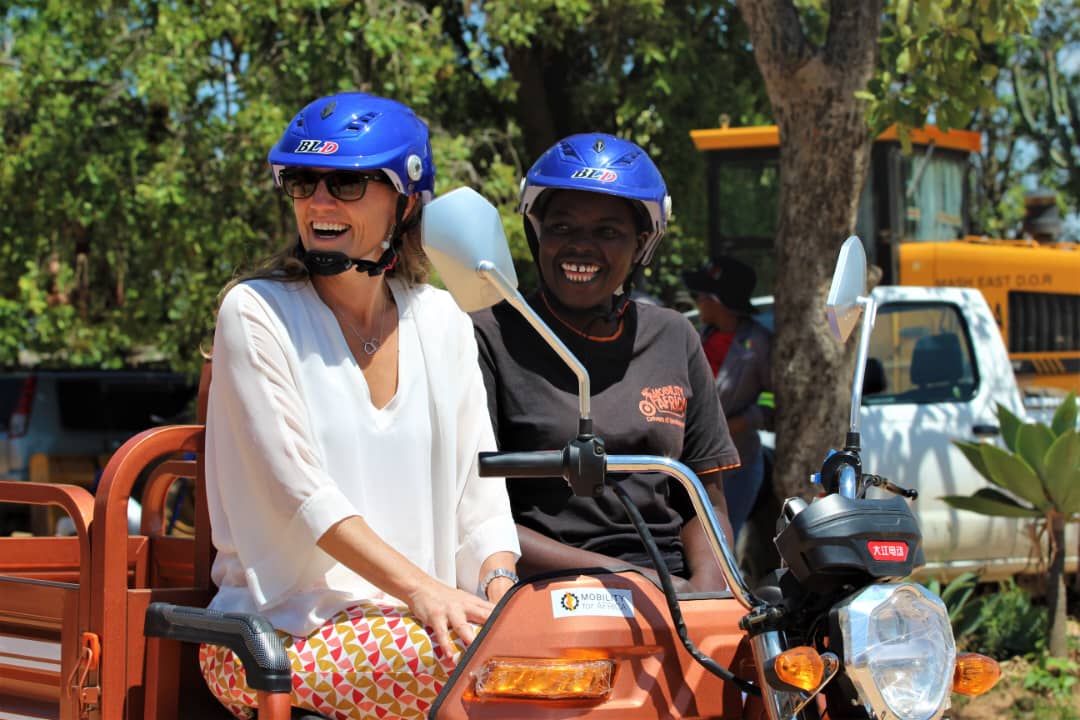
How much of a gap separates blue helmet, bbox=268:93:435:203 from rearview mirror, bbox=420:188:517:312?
29.8 inches

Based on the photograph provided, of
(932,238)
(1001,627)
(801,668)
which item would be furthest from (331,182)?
(932,238)

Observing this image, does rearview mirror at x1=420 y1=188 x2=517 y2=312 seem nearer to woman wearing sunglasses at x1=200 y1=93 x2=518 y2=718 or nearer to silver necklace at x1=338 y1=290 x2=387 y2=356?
woman wearing sunglasses at x1=200 y1=93 x2=518 y2=718

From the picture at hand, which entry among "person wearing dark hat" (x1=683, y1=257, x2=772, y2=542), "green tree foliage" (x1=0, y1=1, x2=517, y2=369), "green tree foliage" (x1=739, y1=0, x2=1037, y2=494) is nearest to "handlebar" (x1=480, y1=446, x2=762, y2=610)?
"green tree foliage" (x1=739, y1=0, x2=1037, y2=494)

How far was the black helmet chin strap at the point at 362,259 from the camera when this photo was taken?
2.78 m

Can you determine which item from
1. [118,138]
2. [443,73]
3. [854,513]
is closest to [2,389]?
[118,138]

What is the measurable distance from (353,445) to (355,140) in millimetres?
607

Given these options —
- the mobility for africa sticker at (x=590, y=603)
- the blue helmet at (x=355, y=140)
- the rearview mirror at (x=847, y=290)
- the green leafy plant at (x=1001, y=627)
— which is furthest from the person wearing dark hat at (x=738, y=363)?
the mobility for africa sticker at (x=590, y=603)

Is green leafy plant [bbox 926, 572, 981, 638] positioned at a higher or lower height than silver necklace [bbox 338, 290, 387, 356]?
lower

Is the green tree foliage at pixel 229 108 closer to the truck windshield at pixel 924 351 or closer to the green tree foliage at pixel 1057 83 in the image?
the truck windshield at pixel 924 351

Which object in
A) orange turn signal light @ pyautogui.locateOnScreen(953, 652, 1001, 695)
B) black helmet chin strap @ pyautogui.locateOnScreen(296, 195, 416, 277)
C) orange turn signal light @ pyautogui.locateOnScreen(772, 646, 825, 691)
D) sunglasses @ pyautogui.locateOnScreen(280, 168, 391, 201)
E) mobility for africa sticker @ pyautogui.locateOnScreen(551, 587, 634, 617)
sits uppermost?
sunglasses @ pyautogui.locateOnScreen(280, 168, 391, 201)

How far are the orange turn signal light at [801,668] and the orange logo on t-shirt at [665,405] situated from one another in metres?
1.23

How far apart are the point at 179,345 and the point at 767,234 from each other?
448cm

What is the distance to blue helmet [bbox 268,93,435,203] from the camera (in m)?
2.73

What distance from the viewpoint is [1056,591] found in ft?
20.1
